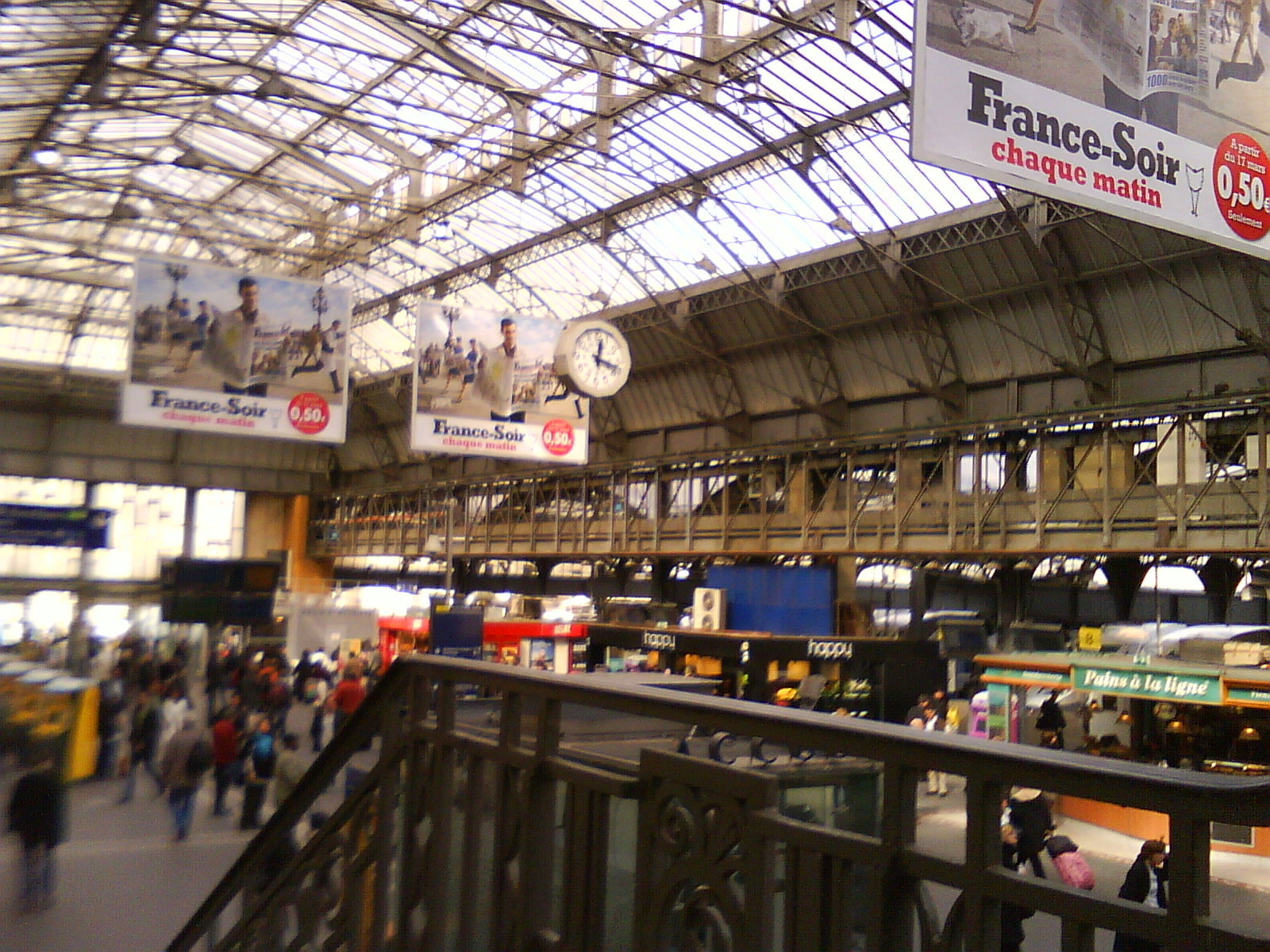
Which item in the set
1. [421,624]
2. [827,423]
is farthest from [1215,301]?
[421,624]

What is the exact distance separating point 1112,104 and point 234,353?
1313cm

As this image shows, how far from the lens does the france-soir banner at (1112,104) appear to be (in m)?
5.05

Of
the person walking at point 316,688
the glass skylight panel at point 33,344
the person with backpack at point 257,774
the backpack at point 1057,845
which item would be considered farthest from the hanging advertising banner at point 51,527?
the glass skylight panel at point 33,344

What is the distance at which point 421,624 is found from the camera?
28.1 m

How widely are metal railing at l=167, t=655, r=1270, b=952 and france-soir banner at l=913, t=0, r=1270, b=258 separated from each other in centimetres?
313

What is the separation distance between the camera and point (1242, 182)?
6.11 m

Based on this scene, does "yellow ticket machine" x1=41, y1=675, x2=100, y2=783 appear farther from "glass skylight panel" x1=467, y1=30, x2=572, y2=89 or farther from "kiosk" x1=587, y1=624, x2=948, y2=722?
"glass skylight panel" x1=467, y1=30, x2=572, y2=89

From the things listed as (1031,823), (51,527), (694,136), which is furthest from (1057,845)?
(694,136)

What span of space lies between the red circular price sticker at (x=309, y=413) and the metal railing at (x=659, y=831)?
12.6 meters

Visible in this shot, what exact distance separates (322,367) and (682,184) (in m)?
13.6

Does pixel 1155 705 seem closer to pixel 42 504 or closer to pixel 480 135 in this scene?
pixel 480 135

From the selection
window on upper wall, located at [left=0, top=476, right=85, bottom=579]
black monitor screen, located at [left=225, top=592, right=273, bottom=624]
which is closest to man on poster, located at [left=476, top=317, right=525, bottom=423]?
black monitor screen, located at [left=225, top=592, right=273, bottom=624]

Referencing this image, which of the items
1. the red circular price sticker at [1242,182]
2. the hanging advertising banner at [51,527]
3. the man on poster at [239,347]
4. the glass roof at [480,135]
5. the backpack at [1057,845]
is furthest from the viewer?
the glass roof at [480,135]

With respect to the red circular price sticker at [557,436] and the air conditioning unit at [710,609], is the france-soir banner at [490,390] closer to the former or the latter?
the red circular price sticker at [557,436]
